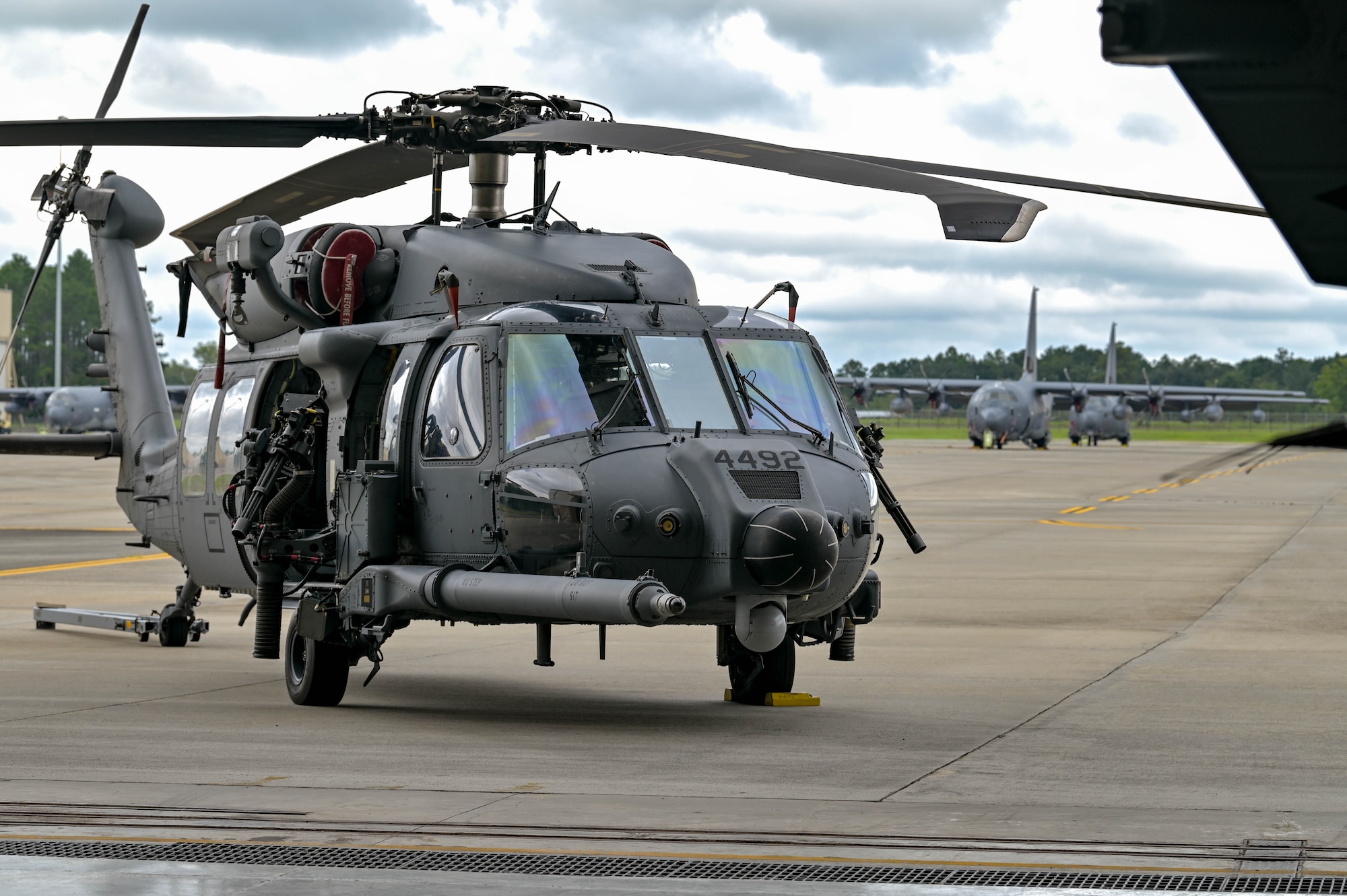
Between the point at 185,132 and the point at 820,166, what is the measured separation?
17.2 ft

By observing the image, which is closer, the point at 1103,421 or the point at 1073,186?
the point at 1073,186

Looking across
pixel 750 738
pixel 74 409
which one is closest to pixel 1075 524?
pixel 750 738

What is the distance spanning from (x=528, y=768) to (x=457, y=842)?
6.35 ft

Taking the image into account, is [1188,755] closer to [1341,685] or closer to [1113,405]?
[1341,685]

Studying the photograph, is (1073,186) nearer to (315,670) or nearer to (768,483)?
(768,483)

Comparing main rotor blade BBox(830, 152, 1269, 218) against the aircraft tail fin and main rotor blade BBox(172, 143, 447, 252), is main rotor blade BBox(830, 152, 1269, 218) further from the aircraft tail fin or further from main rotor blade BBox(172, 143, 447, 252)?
the aircraft tail fin

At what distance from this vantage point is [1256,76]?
2.94 meters

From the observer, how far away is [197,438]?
13.6 m

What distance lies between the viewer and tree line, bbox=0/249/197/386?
161250 mm

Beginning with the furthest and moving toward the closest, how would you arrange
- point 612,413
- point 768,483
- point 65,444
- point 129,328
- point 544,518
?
1. point 129,328
2. point 65,444
3. point 612,413
4. point 544,518
5. point 768,483

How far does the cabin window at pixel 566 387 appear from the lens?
33.6ft

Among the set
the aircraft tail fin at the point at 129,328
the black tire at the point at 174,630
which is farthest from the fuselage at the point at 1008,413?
the black tire at the point at 174,630

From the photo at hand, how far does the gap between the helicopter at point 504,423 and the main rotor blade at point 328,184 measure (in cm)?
3

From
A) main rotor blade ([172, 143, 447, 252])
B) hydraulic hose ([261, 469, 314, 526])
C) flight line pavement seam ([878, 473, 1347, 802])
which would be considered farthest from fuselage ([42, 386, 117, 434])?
hydraulic hose ([261, 469, 314, 526])
